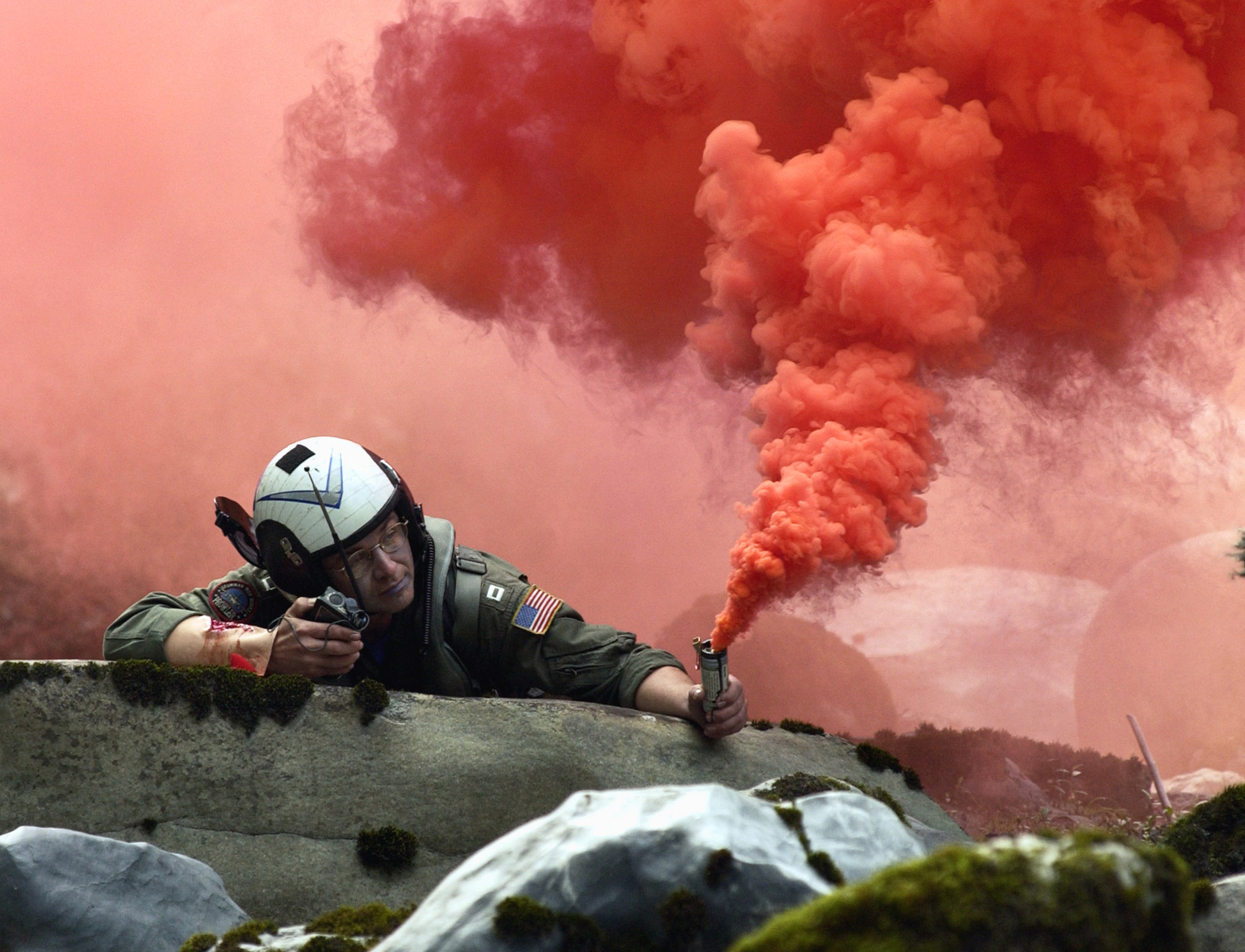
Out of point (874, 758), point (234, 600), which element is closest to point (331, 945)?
point (234, 600)

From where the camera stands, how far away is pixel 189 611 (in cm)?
716

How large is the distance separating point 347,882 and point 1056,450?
29.1 ft

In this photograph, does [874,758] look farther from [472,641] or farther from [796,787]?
[472,641]


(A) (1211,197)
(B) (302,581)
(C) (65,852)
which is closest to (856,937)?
(C) (65,852)

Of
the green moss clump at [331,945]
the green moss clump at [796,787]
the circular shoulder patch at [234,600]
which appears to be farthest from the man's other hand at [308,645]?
the green moss clump at [796,787]

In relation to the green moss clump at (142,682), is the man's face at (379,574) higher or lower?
higher

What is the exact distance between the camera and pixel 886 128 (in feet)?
32.1

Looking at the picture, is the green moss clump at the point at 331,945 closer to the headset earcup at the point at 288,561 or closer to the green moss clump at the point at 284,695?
the green moss clump at the point at 284,695

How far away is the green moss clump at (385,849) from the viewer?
20.2 feet

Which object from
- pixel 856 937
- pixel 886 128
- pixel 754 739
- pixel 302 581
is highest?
pixel 886 128

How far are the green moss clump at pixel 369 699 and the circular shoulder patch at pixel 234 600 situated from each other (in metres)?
1.21

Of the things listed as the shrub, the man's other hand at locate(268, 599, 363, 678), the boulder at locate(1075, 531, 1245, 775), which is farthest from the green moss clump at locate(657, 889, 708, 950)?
the boulder at locate(1075, 531, 1245, 775)

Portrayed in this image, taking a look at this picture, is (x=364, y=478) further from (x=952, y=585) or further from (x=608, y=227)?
(x=952, y=585)

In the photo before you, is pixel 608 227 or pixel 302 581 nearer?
pixel 302 581
